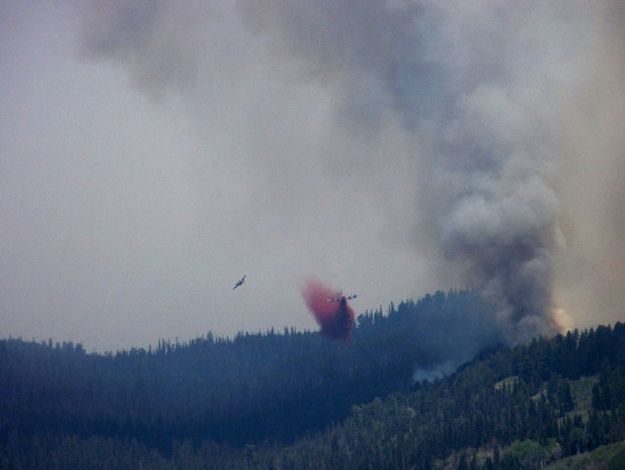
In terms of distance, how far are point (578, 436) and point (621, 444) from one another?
1014cm

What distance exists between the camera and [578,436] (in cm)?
19825

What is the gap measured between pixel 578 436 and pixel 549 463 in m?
6.82

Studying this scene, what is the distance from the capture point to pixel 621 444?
7441 inches

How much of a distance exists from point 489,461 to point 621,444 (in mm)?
19875

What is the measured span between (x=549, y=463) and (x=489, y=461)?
8.89m

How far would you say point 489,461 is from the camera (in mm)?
198500

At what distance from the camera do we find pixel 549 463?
194750 millimetres
